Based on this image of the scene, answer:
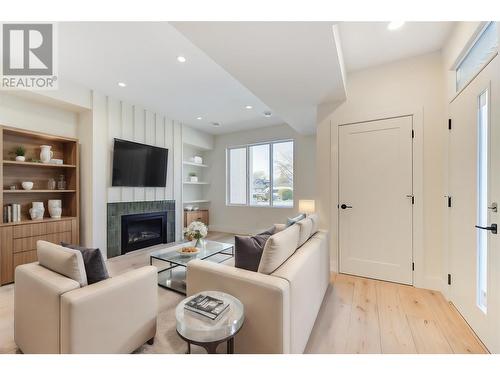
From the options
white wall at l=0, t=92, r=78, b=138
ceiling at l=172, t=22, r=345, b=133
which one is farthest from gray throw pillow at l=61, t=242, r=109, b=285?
white wall at l=0, t=92, r=78, b=138

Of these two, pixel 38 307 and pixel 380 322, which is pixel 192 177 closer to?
pixel 38 307

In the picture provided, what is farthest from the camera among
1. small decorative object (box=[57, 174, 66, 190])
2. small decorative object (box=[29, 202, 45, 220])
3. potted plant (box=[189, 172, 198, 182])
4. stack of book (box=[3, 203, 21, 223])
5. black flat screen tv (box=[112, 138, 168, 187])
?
potted plant (box=[189, 172, 198, 182])

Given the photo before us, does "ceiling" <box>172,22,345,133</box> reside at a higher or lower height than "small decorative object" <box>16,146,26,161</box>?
higher

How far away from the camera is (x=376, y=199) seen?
2.84m

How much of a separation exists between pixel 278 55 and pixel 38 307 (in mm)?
2531

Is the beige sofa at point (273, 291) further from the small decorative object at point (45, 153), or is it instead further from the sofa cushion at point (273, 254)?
the small decorative object at point (45, 153)

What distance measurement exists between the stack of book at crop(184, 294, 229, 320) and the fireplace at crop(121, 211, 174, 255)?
10.9ft

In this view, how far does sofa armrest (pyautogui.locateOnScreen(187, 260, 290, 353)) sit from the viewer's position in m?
1.27

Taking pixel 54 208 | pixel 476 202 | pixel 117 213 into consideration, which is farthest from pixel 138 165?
pixel 476 202

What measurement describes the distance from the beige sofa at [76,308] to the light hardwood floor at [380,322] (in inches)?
14.7

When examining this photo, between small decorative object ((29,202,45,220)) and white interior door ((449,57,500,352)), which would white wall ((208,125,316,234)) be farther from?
small decorative object ((29,202,45,220))

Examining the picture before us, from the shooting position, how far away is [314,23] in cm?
163
